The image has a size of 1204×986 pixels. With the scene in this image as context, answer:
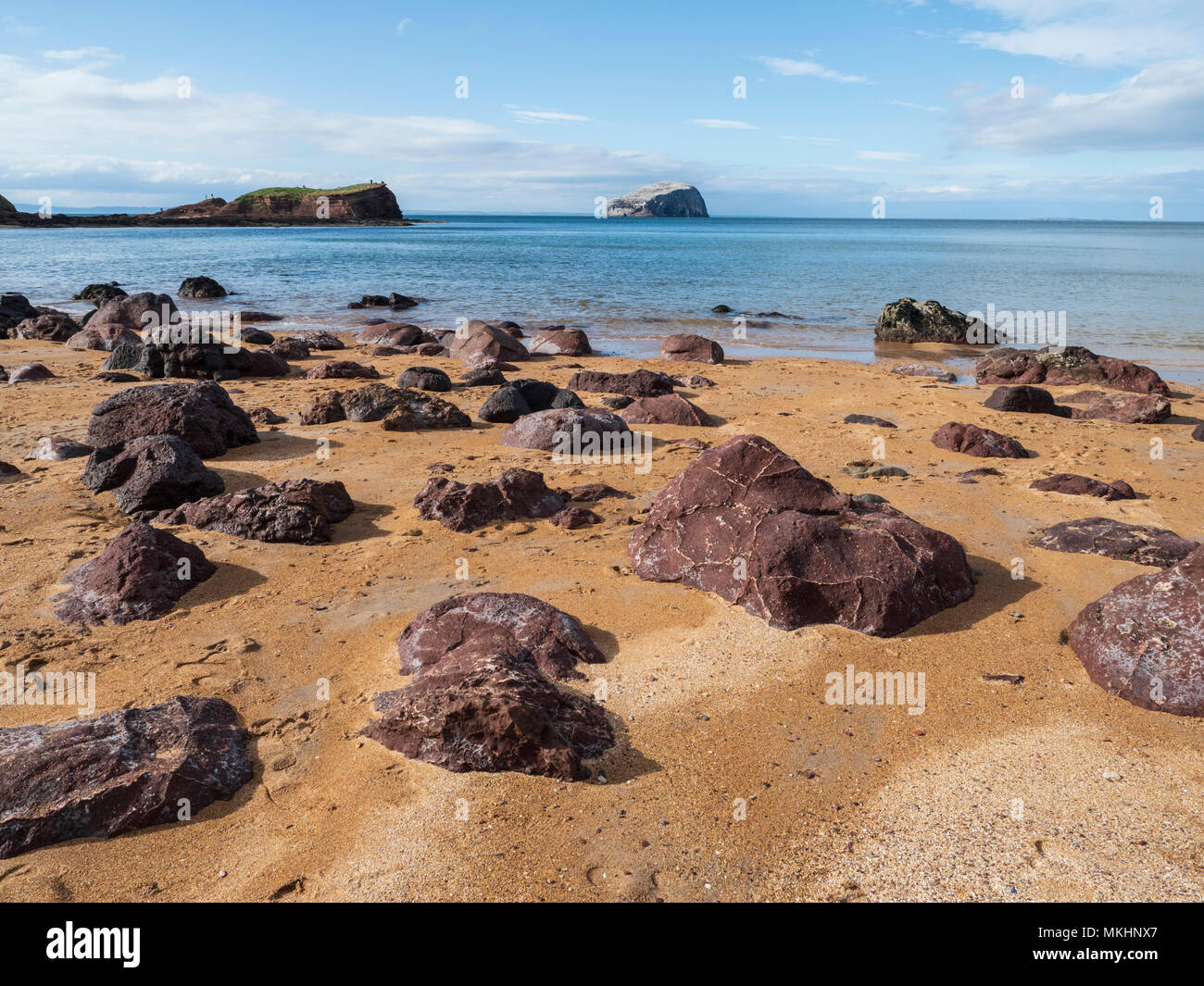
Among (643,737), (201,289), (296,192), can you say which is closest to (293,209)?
(296,192)

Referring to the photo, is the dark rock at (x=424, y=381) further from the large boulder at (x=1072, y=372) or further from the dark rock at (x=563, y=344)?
the large boulder at (x=1072, y=372)

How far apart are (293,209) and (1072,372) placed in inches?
4962

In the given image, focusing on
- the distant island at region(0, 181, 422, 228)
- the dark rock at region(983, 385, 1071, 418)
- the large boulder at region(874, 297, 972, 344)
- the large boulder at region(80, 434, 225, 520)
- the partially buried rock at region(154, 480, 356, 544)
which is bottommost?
the partially buried rock at region(154, 480, 356, 544)

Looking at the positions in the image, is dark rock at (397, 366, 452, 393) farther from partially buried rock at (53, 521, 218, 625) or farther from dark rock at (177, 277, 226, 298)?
dark rock at (177, 277, 226, 298)

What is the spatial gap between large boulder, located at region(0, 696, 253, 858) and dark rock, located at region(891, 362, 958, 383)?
46.9ft

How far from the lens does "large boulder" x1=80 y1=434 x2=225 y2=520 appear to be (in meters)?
7.30

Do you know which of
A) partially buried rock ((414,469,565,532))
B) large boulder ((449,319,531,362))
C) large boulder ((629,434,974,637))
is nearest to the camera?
large boulder ((629,434,974,637))

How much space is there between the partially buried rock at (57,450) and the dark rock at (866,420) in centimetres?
945

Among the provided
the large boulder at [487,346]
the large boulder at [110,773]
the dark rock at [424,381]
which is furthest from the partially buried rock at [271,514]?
the large boulder at [487,346]

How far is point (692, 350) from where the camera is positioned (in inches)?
671

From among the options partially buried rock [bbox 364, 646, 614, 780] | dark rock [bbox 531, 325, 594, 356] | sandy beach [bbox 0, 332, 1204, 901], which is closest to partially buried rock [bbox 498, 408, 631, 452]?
sandy beach [bbox 0, 332, 1204, 901]

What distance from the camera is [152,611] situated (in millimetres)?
5492
